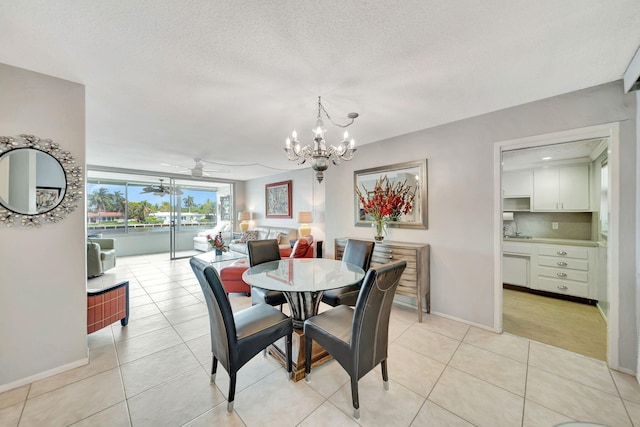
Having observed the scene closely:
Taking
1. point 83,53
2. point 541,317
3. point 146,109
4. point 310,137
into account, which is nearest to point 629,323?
point 541,317

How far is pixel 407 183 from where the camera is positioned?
10.7ft

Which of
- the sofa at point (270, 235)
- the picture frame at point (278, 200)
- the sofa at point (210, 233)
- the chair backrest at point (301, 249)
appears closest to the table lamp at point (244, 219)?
the sofa at point (210, 233)

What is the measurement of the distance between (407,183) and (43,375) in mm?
4112

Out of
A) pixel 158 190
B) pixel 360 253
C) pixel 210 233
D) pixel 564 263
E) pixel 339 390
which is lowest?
pixel 339 390

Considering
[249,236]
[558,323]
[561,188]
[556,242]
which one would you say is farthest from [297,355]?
[249,236]

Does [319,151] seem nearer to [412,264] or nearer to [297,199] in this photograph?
[412,264]

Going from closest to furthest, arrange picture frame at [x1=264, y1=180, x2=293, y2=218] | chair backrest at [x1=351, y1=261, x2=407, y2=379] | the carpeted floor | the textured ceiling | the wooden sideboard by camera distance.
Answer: the textured ceiling < chair backrest at [x1=351, y1=261, x2=407, y2=379] < the carpeted floor < the wooden sideboard < picture frame at [x1=264, y1=180, x2=293, y2=218]

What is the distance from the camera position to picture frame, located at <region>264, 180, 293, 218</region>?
6.34 metres

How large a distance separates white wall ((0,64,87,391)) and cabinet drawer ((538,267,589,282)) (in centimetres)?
574

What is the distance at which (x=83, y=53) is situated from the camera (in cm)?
162

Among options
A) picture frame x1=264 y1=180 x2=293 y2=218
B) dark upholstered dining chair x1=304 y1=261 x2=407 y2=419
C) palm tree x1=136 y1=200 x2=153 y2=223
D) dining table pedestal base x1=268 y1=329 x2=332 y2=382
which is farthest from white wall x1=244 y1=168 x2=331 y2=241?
dark upholstered dining chair x1=304 y1=261 x2=407 y2=419

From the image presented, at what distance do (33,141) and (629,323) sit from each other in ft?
16.6

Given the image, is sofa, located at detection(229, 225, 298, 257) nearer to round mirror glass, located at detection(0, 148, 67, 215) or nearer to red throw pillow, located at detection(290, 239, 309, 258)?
red throw pillow, located at detection(290, 239, 309, 258)

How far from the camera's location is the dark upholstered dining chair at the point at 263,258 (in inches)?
99.1
